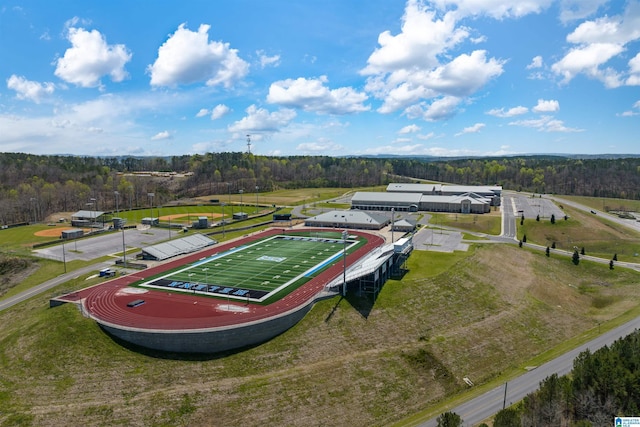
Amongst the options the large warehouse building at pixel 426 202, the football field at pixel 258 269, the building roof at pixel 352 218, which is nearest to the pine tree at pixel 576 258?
the building roof at pixel 352 218

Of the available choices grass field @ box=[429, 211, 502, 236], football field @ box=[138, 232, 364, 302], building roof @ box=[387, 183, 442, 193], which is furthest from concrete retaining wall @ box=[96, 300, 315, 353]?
building roof @ box=[387, 183, 442, 193]

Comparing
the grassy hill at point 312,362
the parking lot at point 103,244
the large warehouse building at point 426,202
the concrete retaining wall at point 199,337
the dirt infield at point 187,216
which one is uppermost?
the large warehouse building at point 426,202

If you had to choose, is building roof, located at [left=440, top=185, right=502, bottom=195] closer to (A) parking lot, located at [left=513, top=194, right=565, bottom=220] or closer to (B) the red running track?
(A) parking lot, located at [left=513, top=194, right=565, bottom=220]

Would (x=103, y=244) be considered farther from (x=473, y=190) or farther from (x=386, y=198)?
(x=473, y=190)

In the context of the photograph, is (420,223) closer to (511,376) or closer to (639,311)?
(639,311)

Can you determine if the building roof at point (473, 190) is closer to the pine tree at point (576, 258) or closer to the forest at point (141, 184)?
the forest at point (141, 184)

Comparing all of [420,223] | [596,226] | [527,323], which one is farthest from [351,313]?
[596,226]
